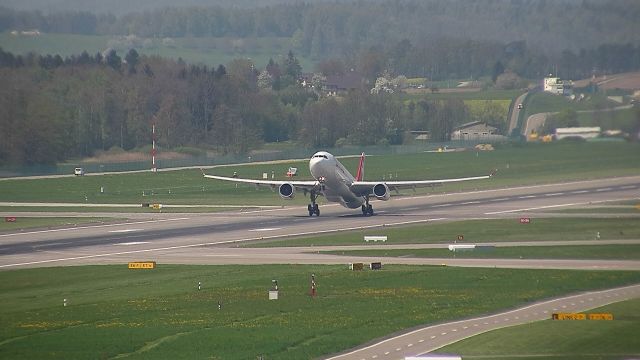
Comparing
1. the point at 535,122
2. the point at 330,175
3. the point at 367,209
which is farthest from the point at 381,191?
the point at 535,122

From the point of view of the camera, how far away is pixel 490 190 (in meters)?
126

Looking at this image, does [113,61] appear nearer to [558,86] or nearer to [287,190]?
[558,86]

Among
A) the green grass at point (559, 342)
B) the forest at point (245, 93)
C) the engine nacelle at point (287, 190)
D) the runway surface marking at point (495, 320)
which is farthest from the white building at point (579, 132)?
the green grass at point (559, 342)

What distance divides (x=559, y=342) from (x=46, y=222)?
59.4 meters

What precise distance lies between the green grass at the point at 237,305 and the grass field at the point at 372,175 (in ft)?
160

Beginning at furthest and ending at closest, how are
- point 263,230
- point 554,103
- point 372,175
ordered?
point 372,175 → point 554,103 → point 263,230

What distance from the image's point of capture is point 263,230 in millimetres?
92062

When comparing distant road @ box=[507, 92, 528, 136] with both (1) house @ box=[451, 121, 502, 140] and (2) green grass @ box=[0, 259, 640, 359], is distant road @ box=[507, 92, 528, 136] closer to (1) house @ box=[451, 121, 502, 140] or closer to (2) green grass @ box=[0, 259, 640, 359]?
(1) house @ box=[451, 121, 502, 140]

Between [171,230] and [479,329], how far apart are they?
44837 millimetres

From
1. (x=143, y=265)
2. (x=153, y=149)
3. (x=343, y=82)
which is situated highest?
(x=343, y=82)

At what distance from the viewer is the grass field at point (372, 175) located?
397 ft

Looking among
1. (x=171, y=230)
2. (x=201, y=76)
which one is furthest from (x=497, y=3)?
(x=171, y=230)

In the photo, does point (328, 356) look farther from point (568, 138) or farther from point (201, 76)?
point (201, 76)

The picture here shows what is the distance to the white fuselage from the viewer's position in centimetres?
9581
